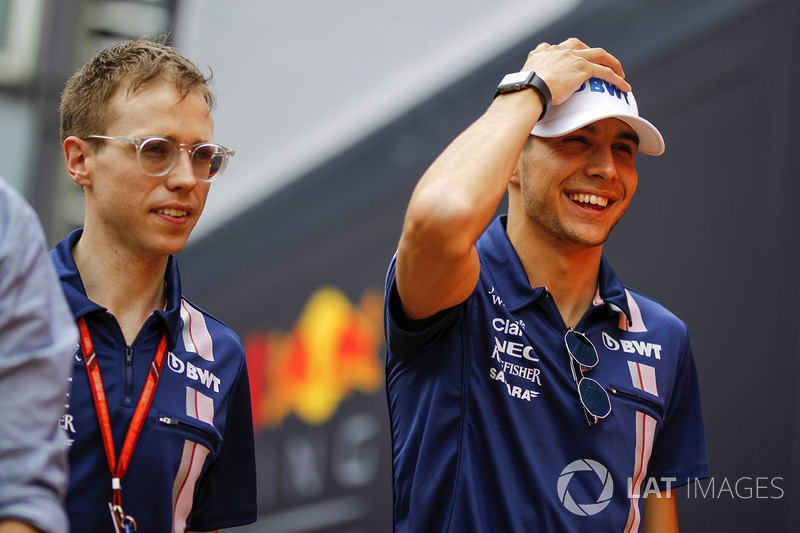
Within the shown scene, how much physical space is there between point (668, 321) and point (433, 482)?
0.66 metres

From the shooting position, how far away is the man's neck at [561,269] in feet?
6.12

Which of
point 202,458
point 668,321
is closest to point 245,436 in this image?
point 202,458

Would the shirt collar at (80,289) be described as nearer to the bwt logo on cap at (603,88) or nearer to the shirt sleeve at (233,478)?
the shirt sleeve at (233,478)

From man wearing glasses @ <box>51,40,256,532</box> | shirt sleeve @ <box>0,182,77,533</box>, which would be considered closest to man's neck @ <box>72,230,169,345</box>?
man wearing glasses @ <box>51,40,256,532</box>

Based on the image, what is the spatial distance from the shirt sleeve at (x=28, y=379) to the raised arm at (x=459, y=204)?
0.68 meters

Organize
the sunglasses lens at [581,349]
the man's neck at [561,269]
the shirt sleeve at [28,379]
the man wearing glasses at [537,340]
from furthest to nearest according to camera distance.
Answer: the man's neck at [561,269] → the sunglasses lens at [581,349] → the man wearing glasses at [537,340] → the shirt sleeve at [28,379]

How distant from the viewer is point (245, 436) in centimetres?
185

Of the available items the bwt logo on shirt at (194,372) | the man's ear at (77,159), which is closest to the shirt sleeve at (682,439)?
the bwt logo on shirt at (194,372)

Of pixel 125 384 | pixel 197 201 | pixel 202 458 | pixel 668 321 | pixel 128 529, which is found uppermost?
pixel 197 201

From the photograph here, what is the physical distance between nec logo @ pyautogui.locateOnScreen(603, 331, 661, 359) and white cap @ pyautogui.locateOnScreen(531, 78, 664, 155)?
0.44m

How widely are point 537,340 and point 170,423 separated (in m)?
0.72

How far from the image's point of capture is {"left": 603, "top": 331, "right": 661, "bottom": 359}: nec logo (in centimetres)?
184

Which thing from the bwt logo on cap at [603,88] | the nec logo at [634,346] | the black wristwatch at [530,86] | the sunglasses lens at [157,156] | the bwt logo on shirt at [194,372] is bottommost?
the bwt logo on shirt at [194,372]

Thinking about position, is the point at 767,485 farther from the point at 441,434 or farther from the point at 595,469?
the point at 441,434
